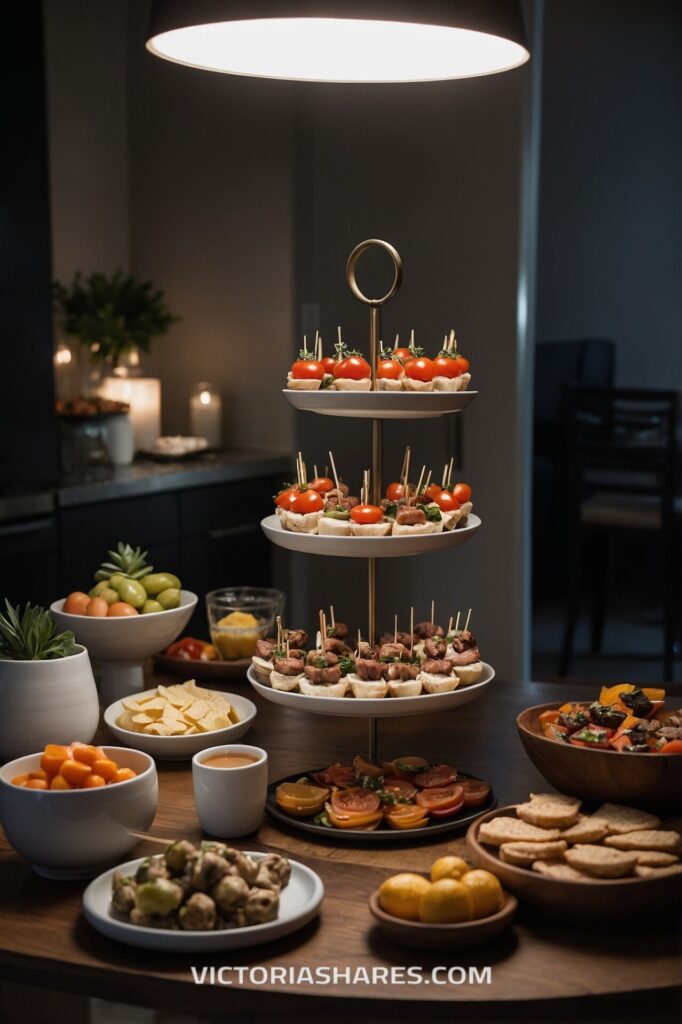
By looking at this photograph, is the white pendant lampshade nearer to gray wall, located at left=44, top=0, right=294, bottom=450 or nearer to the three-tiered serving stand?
the three-tiered serving stand

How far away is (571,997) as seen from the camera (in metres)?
1.16

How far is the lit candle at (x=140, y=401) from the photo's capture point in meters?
4.40

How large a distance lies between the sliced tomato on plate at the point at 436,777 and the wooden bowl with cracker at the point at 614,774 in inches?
6.1

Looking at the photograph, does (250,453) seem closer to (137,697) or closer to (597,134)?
(137,697)

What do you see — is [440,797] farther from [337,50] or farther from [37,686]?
[337,50]

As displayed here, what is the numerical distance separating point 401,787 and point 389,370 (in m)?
0.56

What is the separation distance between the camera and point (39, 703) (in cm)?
169

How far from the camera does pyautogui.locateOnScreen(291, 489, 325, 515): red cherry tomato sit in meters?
1.65

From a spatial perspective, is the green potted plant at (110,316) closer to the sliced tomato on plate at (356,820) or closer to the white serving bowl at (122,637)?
the white serving bowl at (122,637)

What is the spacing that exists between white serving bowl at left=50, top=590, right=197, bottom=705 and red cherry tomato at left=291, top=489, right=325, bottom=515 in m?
0.48

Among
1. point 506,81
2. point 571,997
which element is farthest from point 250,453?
point 571,997

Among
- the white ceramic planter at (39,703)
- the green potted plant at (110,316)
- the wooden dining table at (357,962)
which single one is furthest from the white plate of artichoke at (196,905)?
the green potted plant at (110,316)

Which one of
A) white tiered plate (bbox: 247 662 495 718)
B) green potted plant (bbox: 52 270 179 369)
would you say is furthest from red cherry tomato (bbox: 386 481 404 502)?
green potted plant (bbox: 52 270 179 369)

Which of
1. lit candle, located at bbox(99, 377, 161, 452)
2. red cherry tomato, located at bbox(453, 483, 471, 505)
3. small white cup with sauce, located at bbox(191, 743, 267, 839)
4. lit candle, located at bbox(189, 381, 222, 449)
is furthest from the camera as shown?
lit candle, located at bbox(189, 381, 222, 449)
